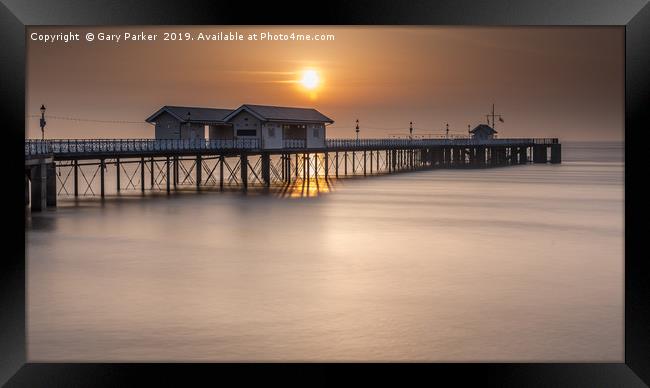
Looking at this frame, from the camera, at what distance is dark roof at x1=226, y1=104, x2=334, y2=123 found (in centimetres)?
5147

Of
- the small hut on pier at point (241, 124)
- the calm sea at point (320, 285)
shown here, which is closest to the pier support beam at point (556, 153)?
the small hut on pier at point (241, 124)

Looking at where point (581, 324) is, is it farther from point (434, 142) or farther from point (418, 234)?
point (434, 142)

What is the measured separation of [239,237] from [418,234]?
20.3 ft

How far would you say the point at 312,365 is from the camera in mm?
5027

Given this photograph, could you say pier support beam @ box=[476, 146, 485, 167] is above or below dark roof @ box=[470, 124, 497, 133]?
below

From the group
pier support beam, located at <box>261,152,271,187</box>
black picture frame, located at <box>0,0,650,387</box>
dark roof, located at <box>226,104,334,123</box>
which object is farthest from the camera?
pier support beam, located at <box>261,152,271,187</box>

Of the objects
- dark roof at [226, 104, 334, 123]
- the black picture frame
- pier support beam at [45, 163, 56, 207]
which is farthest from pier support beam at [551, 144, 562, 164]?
the black picture frame

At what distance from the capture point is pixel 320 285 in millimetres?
17281

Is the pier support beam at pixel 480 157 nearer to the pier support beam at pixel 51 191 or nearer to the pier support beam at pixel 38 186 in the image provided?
the pier support beam at pixel 51 191

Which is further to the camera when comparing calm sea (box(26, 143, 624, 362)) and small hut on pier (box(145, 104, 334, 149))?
small hut on pier (box(145, 104, 334, 149))

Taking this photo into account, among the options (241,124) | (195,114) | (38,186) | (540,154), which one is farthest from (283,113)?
(540,154)

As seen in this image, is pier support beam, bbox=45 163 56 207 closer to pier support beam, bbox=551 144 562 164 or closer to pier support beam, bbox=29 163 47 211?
pier support beam, bbox=29 163 47 211

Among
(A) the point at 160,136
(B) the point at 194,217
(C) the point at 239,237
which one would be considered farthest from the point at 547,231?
(A) the point at 160,136

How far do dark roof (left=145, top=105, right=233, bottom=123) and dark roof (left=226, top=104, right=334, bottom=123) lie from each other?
3.52ft
